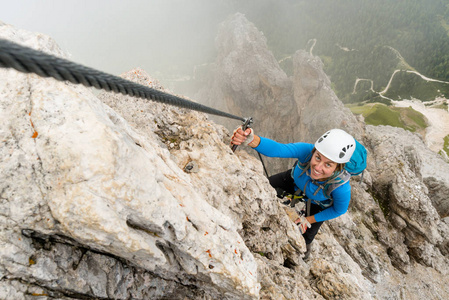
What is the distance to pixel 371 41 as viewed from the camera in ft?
536

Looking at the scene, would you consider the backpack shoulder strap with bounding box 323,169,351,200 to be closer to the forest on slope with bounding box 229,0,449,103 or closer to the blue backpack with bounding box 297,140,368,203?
the blue backpack with bounding box 297,140,368,203

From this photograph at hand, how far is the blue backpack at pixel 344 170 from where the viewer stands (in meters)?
8.05

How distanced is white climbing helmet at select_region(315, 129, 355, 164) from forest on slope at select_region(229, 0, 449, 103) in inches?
5429

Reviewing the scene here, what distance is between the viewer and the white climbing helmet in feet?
25.3

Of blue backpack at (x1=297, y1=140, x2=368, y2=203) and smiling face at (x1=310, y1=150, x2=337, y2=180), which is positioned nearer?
smiling face at (x1=310, y1=150, x2=337, y2=180)

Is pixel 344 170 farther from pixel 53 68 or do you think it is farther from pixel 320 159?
pixel 53 68

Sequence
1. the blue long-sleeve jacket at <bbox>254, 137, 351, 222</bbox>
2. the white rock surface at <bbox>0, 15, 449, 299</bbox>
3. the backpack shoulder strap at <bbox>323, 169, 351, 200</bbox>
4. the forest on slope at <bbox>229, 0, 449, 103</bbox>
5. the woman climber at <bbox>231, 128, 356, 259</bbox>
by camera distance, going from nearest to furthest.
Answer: the white rock surface at <bbox>0, 15, 449, 299</bbox>
the woman climber at <bbox>231, 128, 356, 259</bbox>
the backpack shoulder strap at <bbox>323, 169, 351, 200</bbox>
the blue long-sleeve jacket at <bbox>254, 137, 351, 222</bbox>
the forest on slope at <bbox>229, 0, 449, 103</bbox>

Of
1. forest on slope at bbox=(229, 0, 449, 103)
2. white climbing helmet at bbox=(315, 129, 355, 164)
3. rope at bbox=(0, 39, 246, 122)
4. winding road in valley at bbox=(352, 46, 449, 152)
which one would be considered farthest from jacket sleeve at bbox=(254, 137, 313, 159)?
forest on slope at bbox=(229, 0, 449, 103)

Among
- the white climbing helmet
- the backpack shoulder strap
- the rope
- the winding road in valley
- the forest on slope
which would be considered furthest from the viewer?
the forest on slope

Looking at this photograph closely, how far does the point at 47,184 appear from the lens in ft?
11.3

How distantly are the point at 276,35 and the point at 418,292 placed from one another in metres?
187

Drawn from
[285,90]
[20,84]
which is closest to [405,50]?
[285,90]

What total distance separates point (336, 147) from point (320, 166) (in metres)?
0.86

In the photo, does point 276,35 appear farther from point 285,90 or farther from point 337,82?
point 285,90
